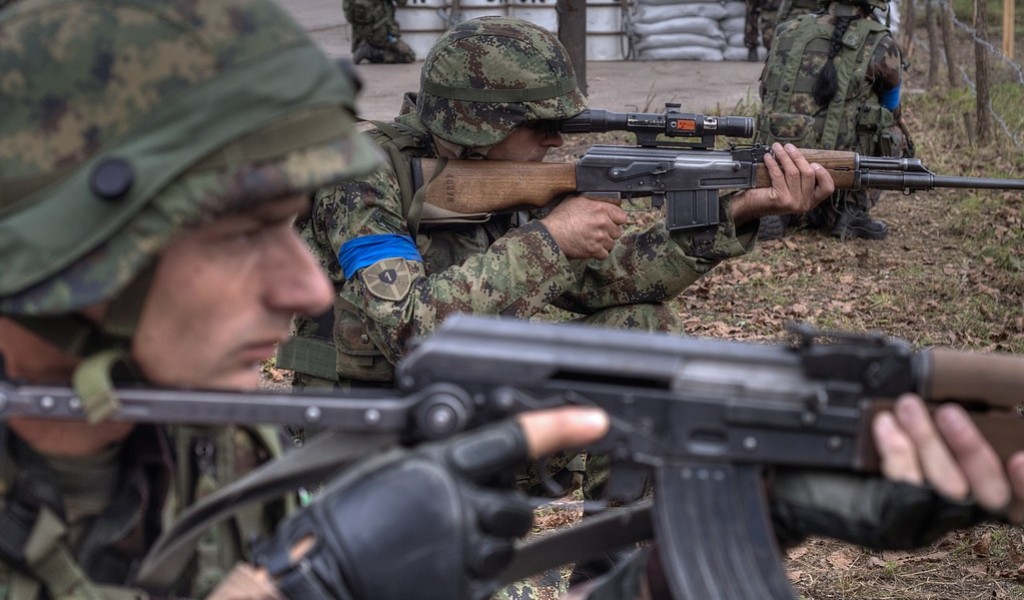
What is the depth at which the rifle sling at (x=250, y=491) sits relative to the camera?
1838mm

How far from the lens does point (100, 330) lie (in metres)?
1.76

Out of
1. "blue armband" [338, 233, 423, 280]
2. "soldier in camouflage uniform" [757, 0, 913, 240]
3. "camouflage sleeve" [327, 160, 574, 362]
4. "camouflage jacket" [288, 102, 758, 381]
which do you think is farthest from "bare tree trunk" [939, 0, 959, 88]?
"blue armband" [338, 233, 423, 280]

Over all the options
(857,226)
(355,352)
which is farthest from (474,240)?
(857,226)

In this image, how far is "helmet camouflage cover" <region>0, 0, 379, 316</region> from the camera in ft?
5.33

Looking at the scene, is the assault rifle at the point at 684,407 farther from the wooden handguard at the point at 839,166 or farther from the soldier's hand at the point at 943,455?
the wooden handguard at the point at 839,166

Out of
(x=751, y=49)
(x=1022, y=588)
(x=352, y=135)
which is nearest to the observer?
(x=352, y=135)

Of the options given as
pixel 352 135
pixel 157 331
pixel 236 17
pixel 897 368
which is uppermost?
pixel 236 17

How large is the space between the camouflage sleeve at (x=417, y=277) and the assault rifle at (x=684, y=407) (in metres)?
2.11

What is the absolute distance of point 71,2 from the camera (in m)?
1.72

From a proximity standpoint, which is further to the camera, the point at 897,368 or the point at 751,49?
the point at 751,49

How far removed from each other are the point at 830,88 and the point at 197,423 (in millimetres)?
7923

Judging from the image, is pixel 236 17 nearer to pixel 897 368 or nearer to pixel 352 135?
pixel 352 135

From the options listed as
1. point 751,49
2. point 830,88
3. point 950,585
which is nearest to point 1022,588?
point 950,585

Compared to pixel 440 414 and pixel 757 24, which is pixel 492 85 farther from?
pixel 757 24
